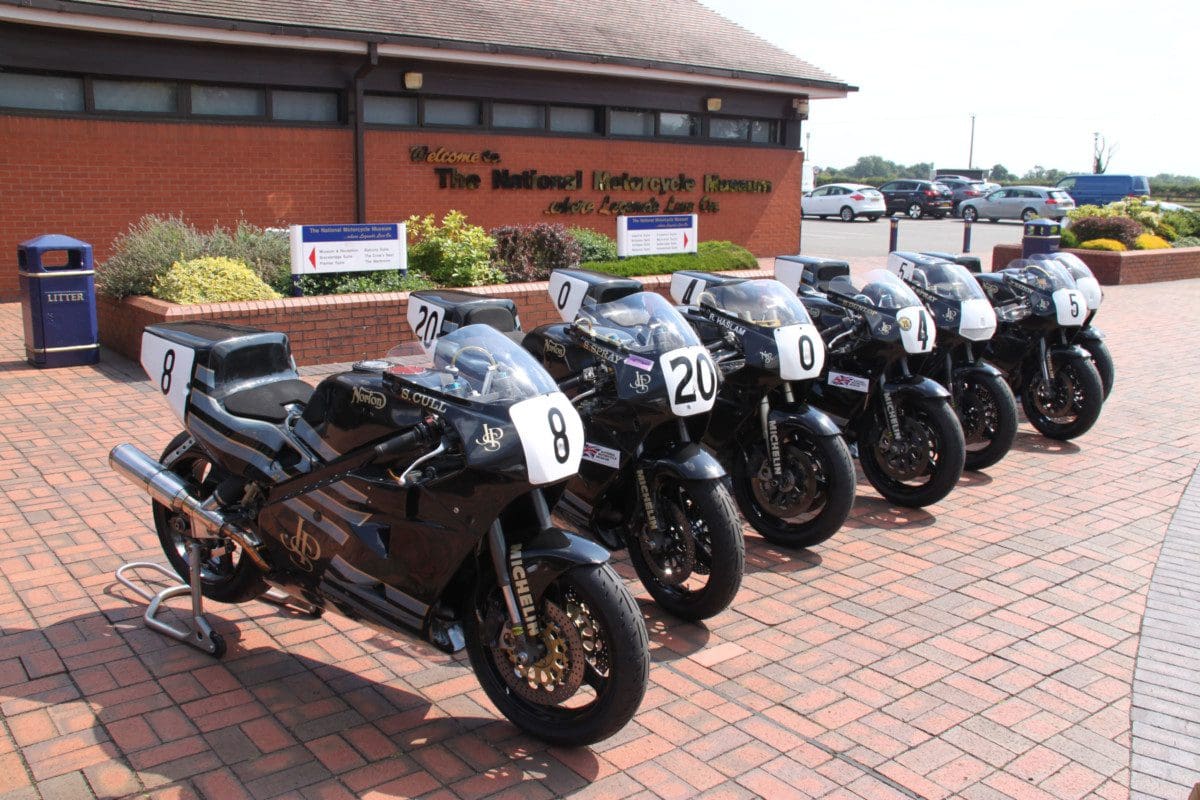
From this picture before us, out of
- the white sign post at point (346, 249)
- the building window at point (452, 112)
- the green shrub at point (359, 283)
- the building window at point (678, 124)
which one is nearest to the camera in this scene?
the white sign post at point (346, 249)

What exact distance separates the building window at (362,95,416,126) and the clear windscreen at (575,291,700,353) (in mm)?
11780

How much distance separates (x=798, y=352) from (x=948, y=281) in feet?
7.45

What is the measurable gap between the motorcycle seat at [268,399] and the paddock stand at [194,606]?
563 millimetres

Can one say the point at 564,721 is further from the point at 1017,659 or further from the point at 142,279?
the point at 142,279

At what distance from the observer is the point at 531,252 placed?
12.2 metres

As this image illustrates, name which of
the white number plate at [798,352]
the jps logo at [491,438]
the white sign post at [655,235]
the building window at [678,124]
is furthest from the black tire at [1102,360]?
the building window at [678,124]

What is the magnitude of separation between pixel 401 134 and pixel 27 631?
12.6m

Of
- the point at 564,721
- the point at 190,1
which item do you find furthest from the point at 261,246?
the point at 564,721

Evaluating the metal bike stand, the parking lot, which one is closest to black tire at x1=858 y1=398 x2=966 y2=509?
the metal bike stand

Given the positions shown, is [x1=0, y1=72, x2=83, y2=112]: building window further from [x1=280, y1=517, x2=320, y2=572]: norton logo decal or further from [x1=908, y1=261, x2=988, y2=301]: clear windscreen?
[x1=280, y1=517, x2=320, y2=572]: norton logo decal

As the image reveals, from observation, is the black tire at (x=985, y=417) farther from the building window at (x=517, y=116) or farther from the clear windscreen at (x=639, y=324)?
the building window at (x=517, y=116)

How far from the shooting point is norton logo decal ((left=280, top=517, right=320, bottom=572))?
396 cm

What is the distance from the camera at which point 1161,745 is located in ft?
12.8

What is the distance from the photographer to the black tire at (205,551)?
4480 mm
